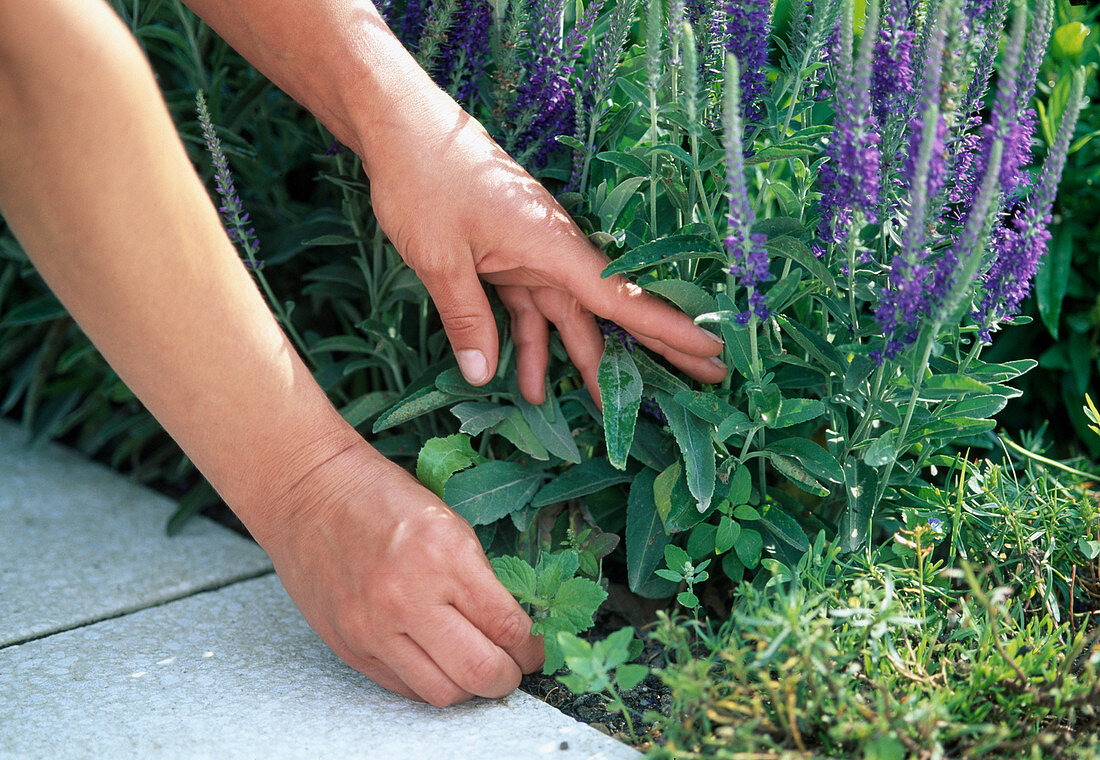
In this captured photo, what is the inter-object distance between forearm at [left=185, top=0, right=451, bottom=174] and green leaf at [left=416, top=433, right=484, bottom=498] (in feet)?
1.50

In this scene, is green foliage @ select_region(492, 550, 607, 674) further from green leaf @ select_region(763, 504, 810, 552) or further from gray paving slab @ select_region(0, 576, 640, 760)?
green leaf @ select_region(763, 504, 810, 552)

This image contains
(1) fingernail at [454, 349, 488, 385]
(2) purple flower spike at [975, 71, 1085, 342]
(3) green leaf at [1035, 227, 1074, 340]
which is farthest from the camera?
(3) green leaf at [1035, 227, 1074, 340]

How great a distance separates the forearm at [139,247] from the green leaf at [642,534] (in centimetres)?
49

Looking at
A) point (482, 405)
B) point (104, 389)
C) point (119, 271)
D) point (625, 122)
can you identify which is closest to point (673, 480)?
point (482, 405)

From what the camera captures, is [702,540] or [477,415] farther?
[477,415]

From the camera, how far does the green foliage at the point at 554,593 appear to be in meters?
A: 1.29

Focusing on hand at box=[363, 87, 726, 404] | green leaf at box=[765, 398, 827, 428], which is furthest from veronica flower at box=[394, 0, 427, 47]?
green leaf at box=[765, 398, 827, 428]

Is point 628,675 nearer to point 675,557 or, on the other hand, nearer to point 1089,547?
point 675,557

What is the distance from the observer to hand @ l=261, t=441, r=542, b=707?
125cm

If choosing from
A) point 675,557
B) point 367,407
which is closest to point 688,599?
point 675,557

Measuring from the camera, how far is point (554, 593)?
52.4 inches

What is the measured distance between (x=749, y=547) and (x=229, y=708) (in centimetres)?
79

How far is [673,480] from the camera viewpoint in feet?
4.55

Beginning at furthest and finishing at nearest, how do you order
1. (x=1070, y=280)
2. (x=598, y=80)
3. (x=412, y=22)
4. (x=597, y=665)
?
1. (x=1070, y=280)
2. (x=412, y=22)
3. (x=598, y=80)
4. (x=597, y=665)
